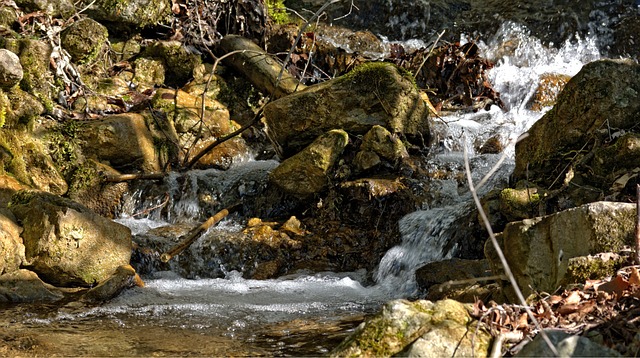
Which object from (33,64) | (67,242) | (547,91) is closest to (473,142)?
(547,91)

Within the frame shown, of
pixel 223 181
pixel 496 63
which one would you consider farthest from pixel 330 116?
pixel 496 63

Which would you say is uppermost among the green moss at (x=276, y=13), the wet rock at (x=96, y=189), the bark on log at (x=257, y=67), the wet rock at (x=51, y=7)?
the green moss at (x=276, y=13)

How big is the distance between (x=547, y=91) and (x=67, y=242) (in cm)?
759

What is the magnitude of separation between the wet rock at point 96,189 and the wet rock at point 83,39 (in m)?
1.96

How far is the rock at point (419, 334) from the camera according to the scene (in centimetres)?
287

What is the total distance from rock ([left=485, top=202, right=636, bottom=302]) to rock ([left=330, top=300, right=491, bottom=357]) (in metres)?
0.71

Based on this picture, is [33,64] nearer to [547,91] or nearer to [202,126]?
[202,126]

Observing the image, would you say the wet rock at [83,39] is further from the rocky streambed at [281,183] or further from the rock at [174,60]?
the rock at [174,60]

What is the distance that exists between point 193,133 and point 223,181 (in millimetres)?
1254

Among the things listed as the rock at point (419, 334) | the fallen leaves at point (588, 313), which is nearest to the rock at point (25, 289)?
the rock at point (419, 334)

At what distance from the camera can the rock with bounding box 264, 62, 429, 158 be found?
8172 millimetres

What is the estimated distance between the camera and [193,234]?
23.3 feet

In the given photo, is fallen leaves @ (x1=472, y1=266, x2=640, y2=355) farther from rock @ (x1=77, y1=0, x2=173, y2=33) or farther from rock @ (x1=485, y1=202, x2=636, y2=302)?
rock @ (x1=77, y1=0, x2=173, y2=33)

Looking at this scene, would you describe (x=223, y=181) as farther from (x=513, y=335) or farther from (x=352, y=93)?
(x=513, y=335)
